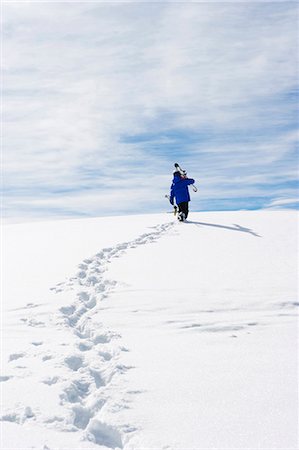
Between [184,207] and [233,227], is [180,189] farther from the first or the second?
[233,227]

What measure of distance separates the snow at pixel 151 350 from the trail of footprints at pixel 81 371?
0.04 ft

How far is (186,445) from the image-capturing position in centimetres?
303

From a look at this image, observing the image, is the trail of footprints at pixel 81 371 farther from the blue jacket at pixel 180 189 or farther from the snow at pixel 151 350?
the blue jacket at pixel 180 189

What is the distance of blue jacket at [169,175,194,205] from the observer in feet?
49.1

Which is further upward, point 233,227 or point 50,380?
point 233,227

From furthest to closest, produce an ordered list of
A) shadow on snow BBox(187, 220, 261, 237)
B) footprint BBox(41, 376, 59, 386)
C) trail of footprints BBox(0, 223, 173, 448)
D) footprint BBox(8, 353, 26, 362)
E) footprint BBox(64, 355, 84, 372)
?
shadow on snow BBox(187, 220, 261, 237)
footprint BBox(8, 353, 26, 362)
footprint BBox(64, 355, 84, 372)
footprint BBox(41, 376, 59, 386)
trail of footprints BBox(0, 223, 173, 448)

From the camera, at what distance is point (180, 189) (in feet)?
49.4

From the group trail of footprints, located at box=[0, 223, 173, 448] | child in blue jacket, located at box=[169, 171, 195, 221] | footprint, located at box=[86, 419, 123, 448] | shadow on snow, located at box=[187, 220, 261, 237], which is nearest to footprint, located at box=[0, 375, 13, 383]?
trail of footprints, located at box=[0, 223, 173, 448]

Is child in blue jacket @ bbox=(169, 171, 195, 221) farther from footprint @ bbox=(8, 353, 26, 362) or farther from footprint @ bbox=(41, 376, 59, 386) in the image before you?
footprint @ bbox=(41, 376, 59, 386)

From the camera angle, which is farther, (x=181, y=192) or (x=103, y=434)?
(x=181, y=192)

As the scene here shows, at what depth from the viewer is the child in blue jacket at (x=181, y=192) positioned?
49.1ft

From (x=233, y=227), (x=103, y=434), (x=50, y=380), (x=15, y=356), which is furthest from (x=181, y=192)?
(x=103, y=434)

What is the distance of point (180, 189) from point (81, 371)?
11.2m

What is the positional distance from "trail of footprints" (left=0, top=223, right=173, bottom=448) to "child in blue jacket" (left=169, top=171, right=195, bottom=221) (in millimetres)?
8309
